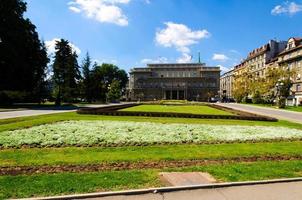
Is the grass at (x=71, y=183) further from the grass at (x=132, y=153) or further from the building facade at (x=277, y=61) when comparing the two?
the building facade at (x=277, y=61)

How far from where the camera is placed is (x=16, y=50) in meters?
49.4

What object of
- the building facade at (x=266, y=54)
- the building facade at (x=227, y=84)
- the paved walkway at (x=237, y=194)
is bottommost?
the paved walkway at (x=237, y=194)

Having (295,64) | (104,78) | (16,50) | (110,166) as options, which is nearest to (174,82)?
(104,78)

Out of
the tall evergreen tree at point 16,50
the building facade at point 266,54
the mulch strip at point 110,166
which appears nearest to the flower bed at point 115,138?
the mulch strip at point 110,166

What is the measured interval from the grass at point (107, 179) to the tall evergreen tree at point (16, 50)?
43382 millimetres

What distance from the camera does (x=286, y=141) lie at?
54.0 ft

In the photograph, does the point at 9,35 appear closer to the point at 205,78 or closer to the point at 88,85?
the point at 88,85

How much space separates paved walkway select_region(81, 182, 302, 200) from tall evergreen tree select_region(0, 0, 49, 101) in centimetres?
4528

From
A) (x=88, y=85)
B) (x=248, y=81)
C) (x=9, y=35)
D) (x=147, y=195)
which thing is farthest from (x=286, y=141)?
(x=88, y=85)

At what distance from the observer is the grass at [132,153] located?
33.9 feet

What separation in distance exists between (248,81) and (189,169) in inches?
3662

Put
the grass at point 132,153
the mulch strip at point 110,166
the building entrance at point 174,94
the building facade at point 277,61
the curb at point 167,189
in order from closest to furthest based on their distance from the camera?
the curb at point 167,189 < the mulch strip at point 110,166 < the grass at point 132,153 < the building facade at point 277,61 < the building entrance at point 174,94

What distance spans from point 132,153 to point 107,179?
3716mm

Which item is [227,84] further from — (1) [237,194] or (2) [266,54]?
(1) [237,194]
